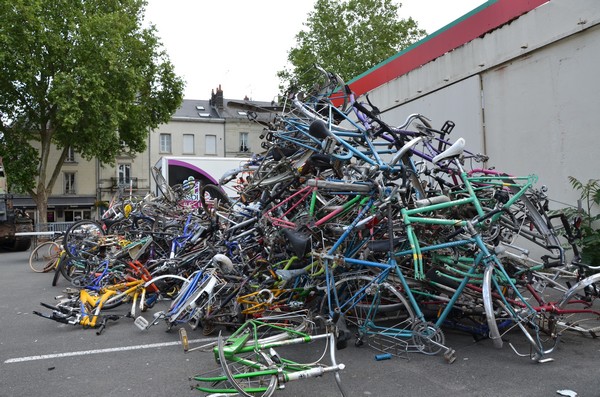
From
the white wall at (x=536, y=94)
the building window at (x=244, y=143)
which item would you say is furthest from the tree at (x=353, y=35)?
the white wall at (x=536, y=94)

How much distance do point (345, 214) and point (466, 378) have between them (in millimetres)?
2136

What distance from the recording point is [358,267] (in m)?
4.65

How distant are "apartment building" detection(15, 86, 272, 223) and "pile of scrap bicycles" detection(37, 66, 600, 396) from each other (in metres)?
32.3

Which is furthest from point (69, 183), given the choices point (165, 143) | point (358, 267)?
point (358, 267)

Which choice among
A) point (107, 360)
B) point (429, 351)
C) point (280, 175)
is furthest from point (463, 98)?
point (107, 360)

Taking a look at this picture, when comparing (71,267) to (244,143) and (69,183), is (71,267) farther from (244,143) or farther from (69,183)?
(244,143)

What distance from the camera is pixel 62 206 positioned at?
126 ft

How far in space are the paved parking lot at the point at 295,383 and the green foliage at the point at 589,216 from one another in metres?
2.80

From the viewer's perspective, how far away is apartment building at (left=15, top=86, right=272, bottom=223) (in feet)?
126

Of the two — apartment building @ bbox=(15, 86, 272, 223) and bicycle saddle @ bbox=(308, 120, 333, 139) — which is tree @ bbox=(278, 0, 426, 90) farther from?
bicycle saddle @ bbox=(308, 120, 333, 139)

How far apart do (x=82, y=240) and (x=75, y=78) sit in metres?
15.9

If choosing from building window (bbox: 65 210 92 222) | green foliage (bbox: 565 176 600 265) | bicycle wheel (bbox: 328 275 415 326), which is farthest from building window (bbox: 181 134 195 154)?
bicycle wheel (bbox: 328 275 415 326)

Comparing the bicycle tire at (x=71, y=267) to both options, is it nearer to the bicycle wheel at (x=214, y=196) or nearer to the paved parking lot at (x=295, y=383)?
the bicycle wheel at (x=214, y=196)

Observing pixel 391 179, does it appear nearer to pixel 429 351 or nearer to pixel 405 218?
pixel 405 218
